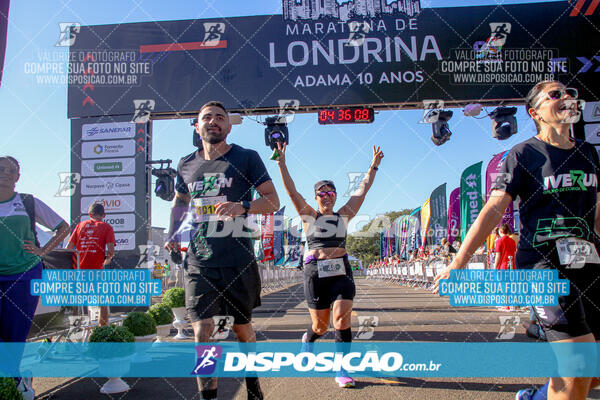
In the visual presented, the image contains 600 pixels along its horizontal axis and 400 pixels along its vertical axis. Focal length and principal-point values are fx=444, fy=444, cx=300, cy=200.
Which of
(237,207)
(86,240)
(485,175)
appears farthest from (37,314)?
(485,175)

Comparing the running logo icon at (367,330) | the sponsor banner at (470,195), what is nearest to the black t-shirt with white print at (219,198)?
the running logo icon at (367,330)

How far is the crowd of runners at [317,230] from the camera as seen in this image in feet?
8.07

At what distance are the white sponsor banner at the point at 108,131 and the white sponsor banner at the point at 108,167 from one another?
0.59 m

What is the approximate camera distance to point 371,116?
1104cm

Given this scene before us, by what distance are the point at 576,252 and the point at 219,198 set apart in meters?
2.32

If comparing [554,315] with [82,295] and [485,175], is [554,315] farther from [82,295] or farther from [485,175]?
[485,175]

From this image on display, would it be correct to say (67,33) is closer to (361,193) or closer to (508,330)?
(361,193)

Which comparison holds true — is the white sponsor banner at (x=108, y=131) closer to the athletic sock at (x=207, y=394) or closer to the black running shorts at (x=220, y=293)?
the black running shorts at (x=220, y=293)

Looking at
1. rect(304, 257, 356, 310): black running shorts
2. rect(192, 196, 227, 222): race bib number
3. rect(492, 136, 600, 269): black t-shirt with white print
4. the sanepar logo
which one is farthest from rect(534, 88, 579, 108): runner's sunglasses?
the sanepar logo

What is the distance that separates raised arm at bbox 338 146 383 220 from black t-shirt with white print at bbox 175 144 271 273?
1.62m

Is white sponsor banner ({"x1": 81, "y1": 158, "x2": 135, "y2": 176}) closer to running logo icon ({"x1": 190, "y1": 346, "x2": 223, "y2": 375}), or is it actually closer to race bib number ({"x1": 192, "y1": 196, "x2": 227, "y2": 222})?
race bib number ({"x1": 192, "y1": 196, "x2": 227, "y2": 222})

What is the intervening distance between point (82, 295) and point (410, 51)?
909cm

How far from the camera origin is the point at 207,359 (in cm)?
302

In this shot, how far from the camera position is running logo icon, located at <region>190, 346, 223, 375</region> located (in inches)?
117
